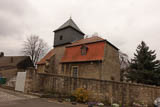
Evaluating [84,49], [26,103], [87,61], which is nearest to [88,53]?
[84,49]

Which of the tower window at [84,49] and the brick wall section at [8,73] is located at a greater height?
the tower window at [84,49]

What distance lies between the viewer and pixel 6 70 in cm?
2786

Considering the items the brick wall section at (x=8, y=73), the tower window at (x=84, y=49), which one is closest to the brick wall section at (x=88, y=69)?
the tower window at (x=84, y=49)

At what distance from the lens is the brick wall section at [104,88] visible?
998cm

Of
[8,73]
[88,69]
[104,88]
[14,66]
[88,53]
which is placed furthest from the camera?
[14,66]

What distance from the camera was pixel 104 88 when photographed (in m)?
9.96

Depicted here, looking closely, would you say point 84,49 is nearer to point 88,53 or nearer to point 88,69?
point 88,53

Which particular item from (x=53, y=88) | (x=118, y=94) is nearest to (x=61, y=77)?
(x=53, y=88)

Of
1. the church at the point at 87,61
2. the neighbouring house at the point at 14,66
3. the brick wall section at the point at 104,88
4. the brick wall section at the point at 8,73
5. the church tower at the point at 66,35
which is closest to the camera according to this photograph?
the brick wall section at the point at 104,88

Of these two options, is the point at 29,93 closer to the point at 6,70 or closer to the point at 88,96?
the point at 88,96

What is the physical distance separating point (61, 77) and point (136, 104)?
23.2 feet

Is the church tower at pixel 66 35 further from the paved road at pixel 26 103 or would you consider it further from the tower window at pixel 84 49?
the paved road at pixel 26 103

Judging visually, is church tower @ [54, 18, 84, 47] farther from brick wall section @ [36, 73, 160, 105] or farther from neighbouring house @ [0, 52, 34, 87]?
neighbouring house @ [0, 52, 34, 87]

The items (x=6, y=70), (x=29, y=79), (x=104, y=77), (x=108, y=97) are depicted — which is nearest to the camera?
(x=108, y=97)
